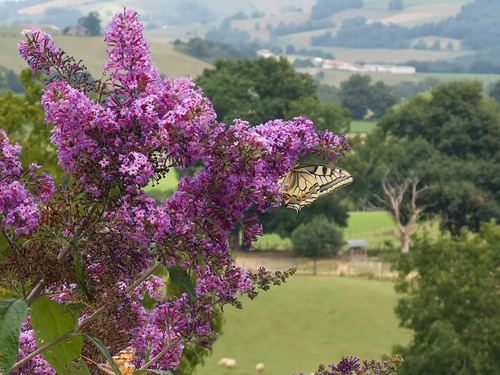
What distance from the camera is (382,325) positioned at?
178 ft

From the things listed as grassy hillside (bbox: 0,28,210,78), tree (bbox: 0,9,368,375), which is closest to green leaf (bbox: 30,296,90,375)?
tree (bbox: 0,9,368,375)

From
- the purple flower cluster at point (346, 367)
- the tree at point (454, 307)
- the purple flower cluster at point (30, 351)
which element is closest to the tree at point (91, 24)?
the tree at point (454, 307)

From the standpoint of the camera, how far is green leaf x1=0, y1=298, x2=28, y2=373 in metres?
3.60

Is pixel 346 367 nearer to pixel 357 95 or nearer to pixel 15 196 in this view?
pixel 15 196

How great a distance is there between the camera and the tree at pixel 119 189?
12.3 feet

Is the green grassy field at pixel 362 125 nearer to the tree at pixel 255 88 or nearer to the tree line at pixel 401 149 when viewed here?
the tree line at pixel 401 149

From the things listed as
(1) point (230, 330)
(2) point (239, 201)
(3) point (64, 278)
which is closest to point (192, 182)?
(2) point (239, 201)

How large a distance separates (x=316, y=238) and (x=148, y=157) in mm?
65730

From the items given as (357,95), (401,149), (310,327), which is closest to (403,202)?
(401,149)

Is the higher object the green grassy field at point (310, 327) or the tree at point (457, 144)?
the tree at point (457, 144)

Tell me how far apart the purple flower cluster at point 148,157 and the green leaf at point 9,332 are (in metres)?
0.42

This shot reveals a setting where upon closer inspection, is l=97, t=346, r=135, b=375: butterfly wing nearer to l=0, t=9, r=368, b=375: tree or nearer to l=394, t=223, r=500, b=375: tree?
l=0, t=9, r=368, b=375: tree

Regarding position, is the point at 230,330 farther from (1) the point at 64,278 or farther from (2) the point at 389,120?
(1) the point at 64,278

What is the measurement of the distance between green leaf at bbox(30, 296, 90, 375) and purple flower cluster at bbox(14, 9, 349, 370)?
11.0 inches
